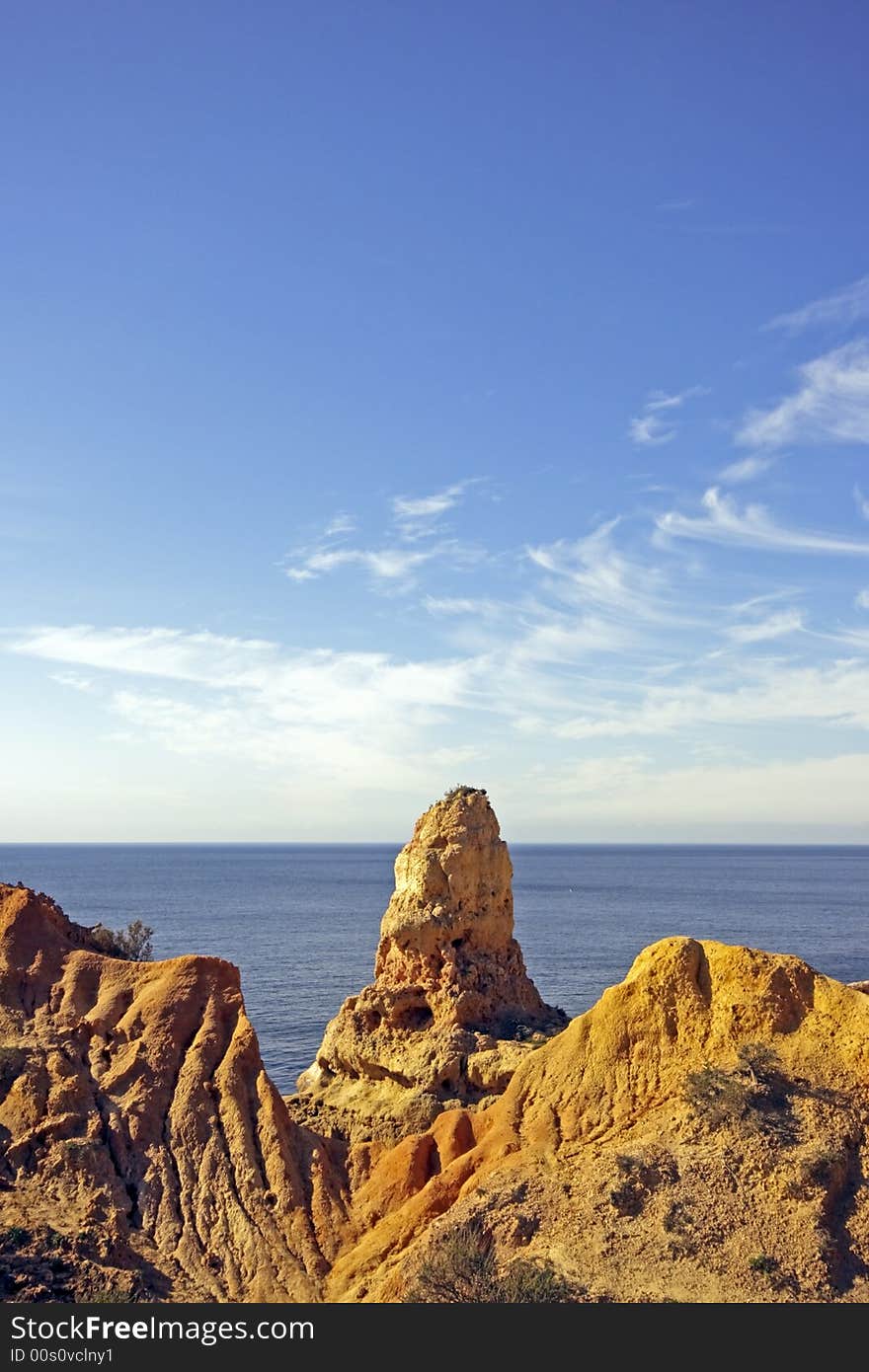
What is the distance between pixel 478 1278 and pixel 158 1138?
1065cm

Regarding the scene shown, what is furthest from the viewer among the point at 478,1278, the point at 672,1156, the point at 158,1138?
the point at 158,1138

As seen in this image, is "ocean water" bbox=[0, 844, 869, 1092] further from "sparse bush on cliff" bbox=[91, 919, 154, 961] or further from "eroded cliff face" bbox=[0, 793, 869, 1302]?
"eroded cliff face" bbox=[0, 793, 869, 1302]

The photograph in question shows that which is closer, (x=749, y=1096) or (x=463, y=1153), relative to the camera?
(x=749, y=1096)

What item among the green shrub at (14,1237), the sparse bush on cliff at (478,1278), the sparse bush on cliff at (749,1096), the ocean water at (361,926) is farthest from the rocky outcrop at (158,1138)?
the ocean water at (361,926)

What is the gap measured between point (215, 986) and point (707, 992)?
14.6m

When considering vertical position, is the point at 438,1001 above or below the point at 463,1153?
above

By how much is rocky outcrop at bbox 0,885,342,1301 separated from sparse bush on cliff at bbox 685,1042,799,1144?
31.4 ft

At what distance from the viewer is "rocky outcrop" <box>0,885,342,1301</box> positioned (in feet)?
80.4

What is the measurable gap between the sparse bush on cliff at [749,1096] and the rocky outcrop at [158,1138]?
958 centimetres

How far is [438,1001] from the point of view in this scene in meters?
37.5

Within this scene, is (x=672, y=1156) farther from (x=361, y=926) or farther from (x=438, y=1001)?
(x=361, y=926)

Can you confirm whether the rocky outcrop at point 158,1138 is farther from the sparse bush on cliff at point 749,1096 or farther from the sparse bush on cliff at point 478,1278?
the sparse bush on cliff at point 749,1096

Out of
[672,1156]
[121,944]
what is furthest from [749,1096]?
[121,944]

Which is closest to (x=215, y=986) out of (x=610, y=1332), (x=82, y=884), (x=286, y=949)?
(x=610, y=1332)
